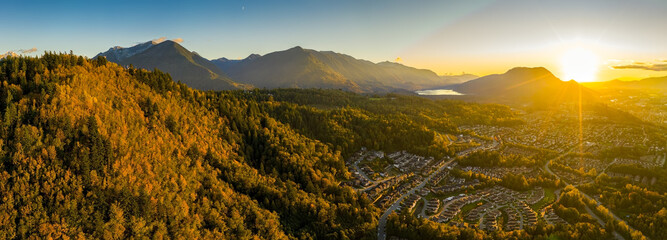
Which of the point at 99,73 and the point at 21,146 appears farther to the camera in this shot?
the point at 99,73

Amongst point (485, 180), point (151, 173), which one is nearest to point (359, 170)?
point (485, 180)

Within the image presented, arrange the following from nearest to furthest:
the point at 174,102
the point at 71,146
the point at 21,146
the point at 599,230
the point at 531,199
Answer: the point at 21,146 → the point at 71,146 → the point at 599,230 → the point at 531,199 → the point at 174,102

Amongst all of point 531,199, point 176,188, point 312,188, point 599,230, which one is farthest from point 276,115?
point 599,230

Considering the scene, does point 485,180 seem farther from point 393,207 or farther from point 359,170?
point 359,170

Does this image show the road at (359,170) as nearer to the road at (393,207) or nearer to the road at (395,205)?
the road at (393,207)

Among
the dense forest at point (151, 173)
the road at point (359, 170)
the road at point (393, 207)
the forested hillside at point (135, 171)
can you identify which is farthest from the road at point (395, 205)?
the road at point (359, 170)

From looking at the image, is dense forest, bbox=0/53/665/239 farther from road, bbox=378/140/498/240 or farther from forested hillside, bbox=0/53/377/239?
road, bbox=378/140/498/240

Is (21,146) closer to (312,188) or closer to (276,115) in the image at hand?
(312,188)

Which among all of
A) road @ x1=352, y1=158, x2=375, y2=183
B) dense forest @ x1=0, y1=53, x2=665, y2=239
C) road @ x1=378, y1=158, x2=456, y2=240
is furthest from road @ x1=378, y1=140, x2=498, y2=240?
road @ x1=352, y1=158, x2=375, y2=183
